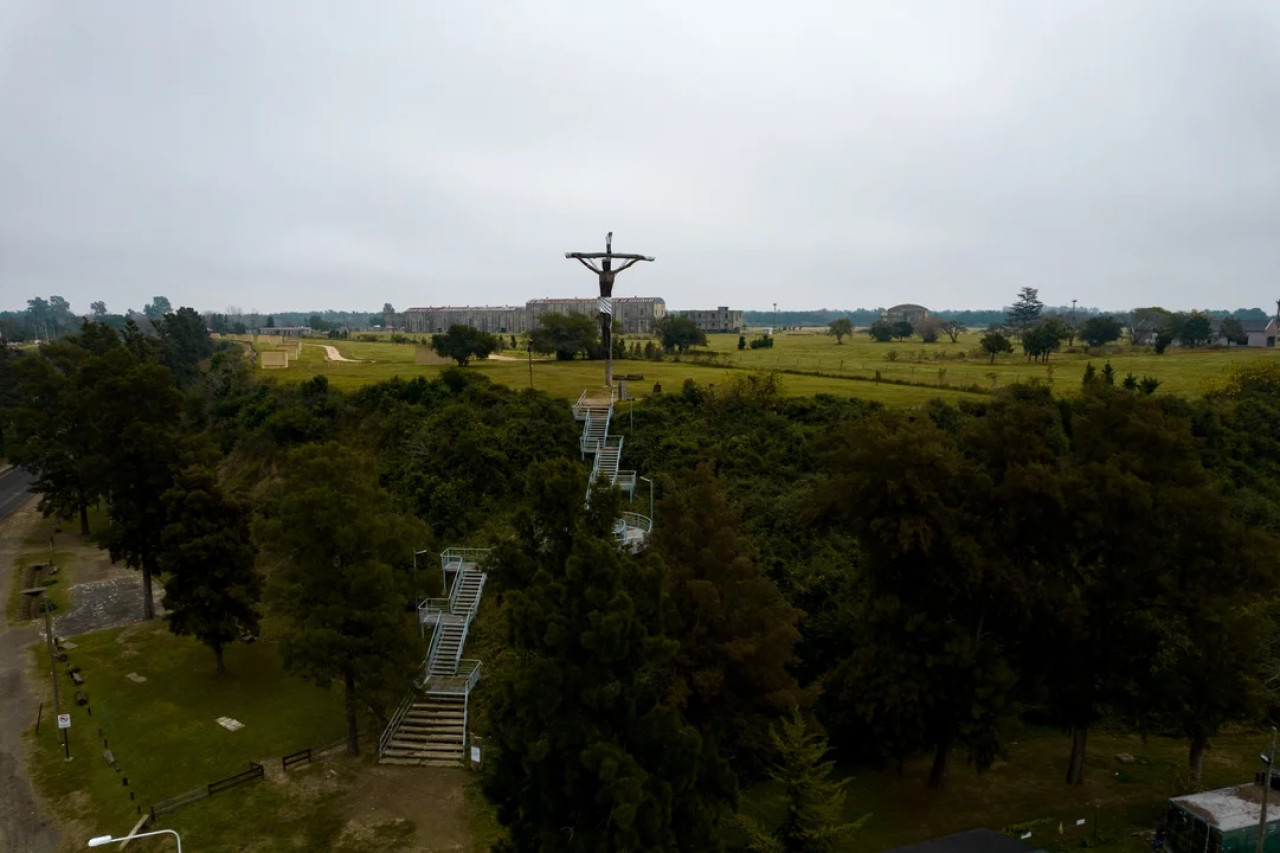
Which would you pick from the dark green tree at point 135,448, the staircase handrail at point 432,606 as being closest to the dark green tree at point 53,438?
the dark green tree at point 135,448

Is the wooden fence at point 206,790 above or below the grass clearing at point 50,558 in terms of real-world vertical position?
below

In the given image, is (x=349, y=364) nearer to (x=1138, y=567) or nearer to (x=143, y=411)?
(x=143, y=411)

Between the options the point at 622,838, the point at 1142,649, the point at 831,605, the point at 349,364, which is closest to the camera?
the point at 622,838

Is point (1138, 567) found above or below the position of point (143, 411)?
below

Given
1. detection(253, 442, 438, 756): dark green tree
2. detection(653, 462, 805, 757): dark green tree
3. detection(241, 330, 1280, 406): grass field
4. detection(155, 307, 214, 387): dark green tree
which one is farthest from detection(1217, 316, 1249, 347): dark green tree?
detection(155, 307, 214, 387): dark green tree

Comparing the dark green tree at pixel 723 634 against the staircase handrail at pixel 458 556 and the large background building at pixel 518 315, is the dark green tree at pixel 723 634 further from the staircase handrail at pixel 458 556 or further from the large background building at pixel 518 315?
the large background building at pixel 518 315

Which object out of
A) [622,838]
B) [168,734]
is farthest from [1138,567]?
[168,734]

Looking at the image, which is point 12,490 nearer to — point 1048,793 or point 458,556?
point 458,556

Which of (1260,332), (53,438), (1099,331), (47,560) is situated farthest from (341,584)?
(1260,332)
